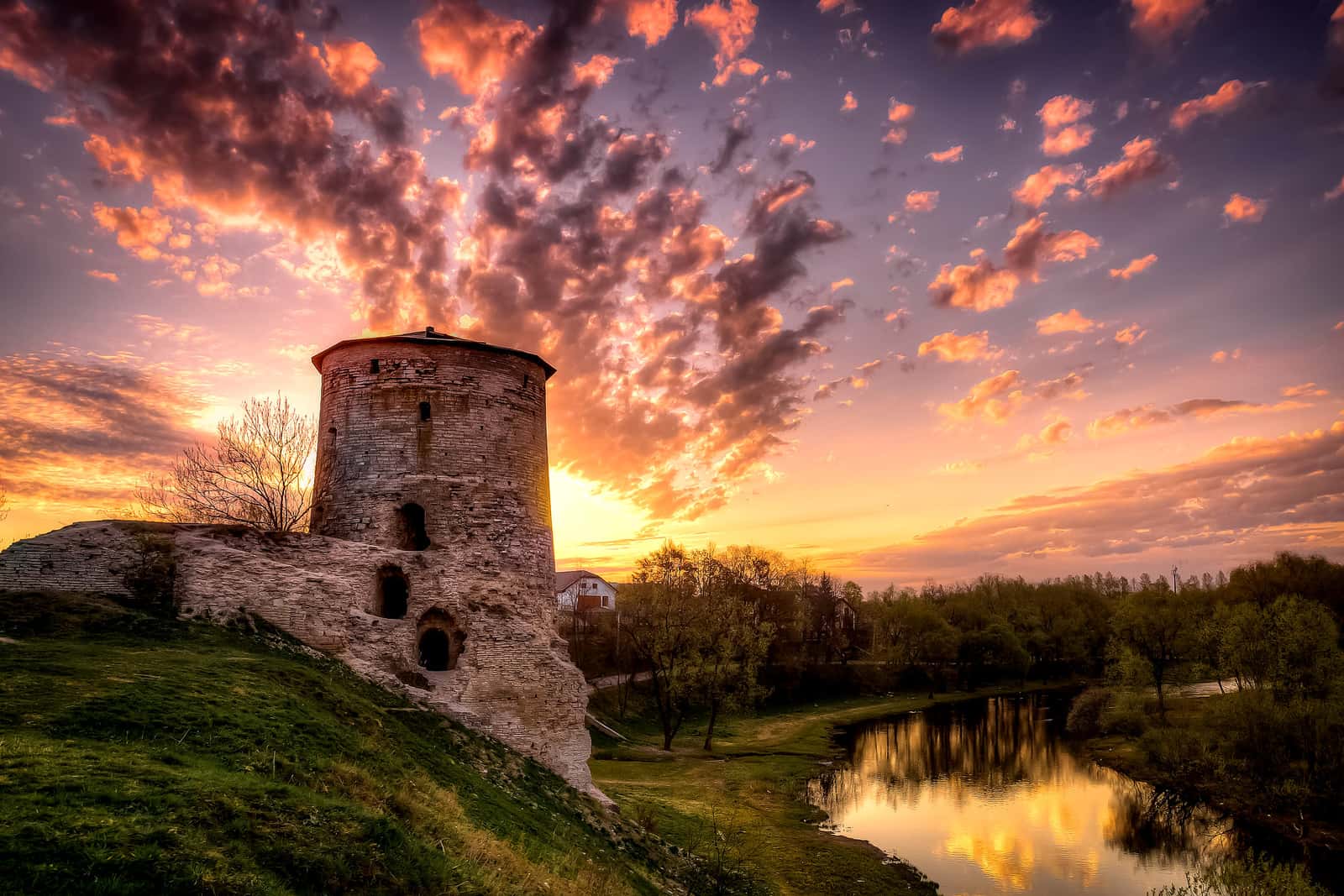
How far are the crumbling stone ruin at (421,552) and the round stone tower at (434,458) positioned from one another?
38 mm

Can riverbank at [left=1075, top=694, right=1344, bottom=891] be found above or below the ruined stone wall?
below

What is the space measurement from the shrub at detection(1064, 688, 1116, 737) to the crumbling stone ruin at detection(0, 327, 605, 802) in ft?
114

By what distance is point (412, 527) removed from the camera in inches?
720

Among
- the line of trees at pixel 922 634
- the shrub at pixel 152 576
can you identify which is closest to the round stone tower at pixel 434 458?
the shrub at pixel 152 576

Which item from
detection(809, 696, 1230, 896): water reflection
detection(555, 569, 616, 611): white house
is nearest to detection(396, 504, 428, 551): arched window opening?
detection(809, 696, 1230, 896): water reflection

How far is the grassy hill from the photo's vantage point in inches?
218

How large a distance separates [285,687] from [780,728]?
38.3 metres

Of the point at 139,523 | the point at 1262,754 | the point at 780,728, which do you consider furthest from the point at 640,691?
the point at 139,523

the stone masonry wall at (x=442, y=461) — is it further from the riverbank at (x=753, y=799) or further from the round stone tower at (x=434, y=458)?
the riverbank at (x=753, y=799)

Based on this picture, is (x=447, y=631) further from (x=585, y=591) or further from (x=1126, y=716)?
(x=585, y=591)

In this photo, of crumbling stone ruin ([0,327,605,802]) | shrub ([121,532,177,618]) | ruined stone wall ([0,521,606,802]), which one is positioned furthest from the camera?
crumbling stone ruin ([0,327,605,802])

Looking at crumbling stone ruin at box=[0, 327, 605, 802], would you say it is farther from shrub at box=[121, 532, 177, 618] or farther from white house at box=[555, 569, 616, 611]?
white house at box=[555, 569, 616, 611]

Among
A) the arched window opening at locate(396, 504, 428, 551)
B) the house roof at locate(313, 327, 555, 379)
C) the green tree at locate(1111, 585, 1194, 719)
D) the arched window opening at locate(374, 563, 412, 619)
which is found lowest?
the green tree at locate(1111, 585, 1194, 719)

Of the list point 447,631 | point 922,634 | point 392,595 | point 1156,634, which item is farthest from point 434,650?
point 922,634
